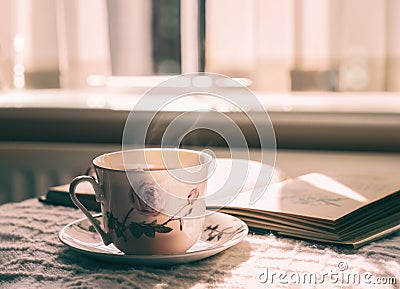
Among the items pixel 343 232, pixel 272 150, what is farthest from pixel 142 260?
pixel 272 150

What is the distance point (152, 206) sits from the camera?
0.59 m

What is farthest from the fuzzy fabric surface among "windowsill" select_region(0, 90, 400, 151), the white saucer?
"windowsill" select_region(0, 90, 400, 151)

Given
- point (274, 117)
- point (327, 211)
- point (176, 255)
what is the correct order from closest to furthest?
point (176, 255) < point (327, 211) < point (274, 117)

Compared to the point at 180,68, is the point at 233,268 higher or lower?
lower

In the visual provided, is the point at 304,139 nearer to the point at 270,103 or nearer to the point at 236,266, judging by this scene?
the point at 270,103

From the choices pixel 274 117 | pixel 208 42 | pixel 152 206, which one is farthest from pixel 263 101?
pixel 152 206

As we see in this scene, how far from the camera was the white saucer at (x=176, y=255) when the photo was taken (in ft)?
1.88

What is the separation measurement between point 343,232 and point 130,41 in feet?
3.08

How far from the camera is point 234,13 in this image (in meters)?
1.38

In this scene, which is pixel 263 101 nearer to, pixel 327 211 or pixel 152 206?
pixel 327 211

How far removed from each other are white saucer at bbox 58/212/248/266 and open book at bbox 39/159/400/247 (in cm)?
4

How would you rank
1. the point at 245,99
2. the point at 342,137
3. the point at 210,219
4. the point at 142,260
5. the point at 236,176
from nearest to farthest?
the point at 142,260
the point at 210,219
the point at 236,176
the point at 342,137
the point at 245,99

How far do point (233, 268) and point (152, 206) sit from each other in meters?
0.09

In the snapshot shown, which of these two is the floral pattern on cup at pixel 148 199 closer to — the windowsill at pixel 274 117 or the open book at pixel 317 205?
the open book at pixel 317 205
